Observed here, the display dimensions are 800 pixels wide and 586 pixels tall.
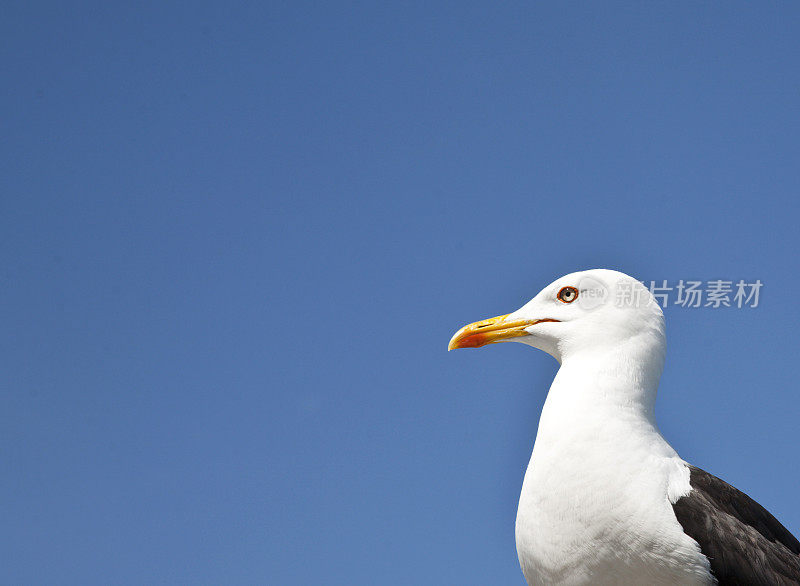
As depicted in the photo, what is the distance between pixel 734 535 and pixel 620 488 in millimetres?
896

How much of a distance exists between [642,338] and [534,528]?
1.77 meters

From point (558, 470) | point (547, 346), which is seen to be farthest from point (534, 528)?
point (547, 346)

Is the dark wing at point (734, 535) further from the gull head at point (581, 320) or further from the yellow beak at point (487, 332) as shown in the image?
the yellow beak at point (487, 332)

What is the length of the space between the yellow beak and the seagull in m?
0.37

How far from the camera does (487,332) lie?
753 centimetres

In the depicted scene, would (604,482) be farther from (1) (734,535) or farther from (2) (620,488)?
(1) (734,535)

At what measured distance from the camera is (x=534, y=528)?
20.0 ft

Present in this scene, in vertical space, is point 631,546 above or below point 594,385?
below

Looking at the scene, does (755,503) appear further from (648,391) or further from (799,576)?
(648,391)

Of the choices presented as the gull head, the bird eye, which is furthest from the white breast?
the bird eye

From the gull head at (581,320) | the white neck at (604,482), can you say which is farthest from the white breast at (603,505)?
the gull head at (581,320)

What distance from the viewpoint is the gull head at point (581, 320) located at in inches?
268

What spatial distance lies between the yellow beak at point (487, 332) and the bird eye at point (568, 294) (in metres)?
0.39

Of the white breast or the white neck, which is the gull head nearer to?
the white neck
